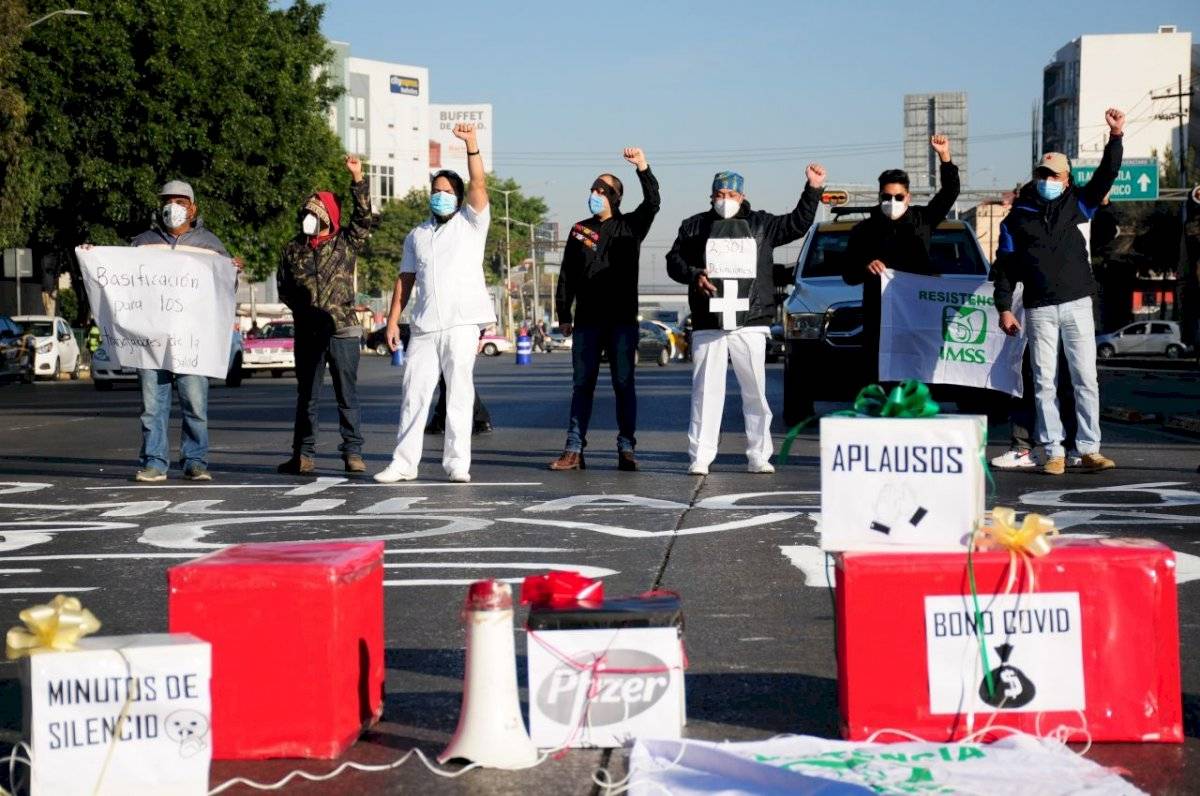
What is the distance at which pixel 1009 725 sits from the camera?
4.47 metres

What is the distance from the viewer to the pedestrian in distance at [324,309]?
12258mm

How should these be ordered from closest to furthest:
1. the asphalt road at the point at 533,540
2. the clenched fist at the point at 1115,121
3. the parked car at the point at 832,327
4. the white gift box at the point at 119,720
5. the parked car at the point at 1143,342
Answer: the white gift box at the point at 119,720 < the asphalt road at the point at 533,540 < the clenched fist at the point at 1115,121 < the parked car at the point at 832,327 < the parked car at the point at 1143,342

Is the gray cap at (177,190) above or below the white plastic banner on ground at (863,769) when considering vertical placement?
above

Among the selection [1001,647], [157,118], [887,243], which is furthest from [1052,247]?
[157,118]

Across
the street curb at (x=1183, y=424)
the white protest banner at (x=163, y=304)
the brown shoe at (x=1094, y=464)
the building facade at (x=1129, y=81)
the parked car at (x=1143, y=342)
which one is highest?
the building facade at (x=1129, y=81)

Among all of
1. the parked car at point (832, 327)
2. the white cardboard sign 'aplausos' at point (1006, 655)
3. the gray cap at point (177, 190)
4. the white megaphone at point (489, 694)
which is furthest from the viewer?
the parked car at point (832, 327)

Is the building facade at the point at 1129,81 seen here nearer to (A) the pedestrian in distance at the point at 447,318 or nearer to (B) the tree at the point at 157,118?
(B) the tree at the point at 157,118

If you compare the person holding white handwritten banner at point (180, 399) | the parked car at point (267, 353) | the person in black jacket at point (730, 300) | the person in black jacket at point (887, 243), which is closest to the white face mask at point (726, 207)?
the person in black jacket at point (730, 300)

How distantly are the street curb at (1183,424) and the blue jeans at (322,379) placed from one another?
8.12 m

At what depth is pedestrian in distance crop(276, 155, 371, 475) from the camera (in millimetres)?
12258

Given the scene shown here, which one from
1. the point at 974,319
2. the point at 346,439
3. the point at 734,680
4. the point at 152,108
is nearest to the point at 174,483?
the point at 346,439

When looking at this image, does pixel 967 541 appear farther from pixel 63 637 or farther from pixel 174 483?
pixel 174 483

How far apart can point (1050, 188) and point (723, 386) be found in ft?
8.17

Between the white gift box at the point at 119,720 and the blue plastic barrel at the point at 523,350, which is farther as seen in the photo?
the blue plastic barrel at the point at 523,350
